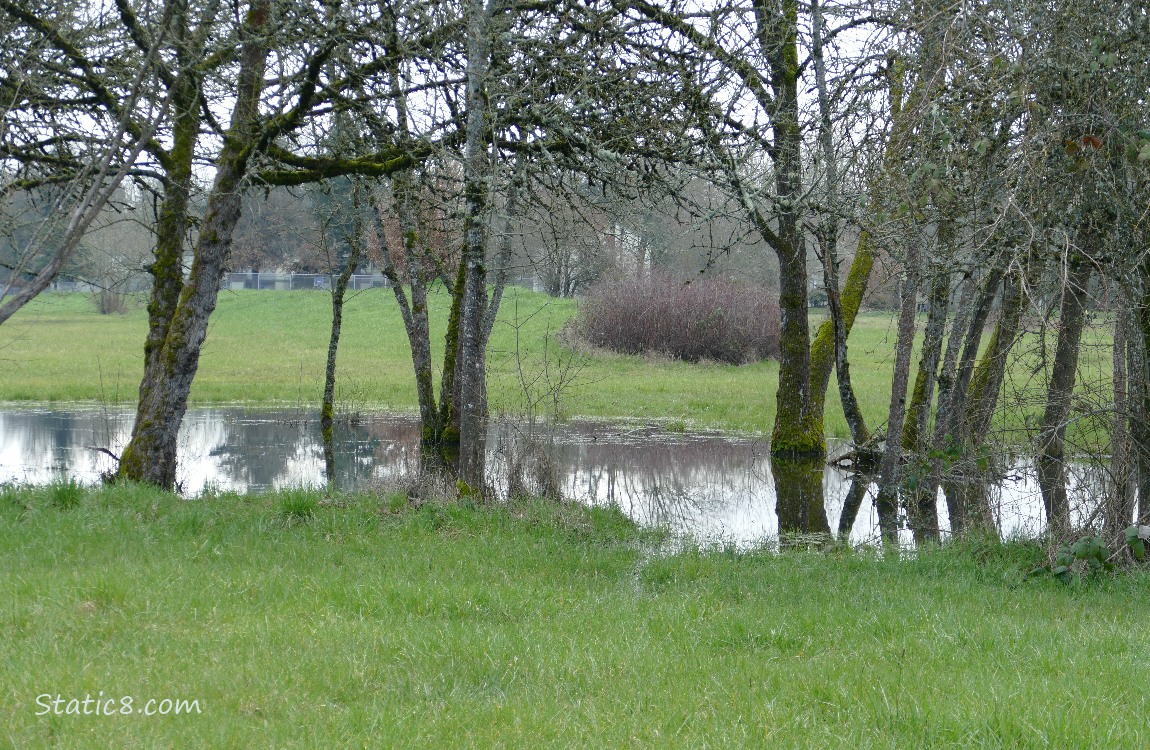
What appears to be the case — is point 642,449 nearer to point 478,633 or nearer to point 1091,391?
point 1091,391

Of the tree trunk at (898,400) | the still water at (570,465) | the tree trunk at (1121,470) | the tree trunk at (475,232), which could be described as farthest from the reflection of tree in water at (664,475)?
the tree trunk at (1121,470)

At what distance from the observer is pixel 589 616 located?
5.95 m

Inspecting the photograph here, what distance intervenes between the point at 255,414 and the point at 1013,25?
19.5 meters

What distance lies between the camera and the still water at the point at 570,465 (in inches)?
458

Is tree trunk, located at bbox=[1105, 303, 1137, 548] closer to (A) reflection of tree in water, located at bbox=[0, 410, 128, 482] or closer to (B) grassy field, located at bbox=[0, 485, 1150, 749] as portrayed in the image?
(B) grassy field, located at bbox=[0, 485, 1150, 749]

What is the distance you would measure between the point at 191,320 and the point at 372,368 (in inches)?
853

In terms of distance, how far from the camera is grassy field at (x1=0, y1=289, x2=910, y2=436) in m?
23.3

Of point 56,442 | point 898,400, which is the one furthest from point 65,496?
point 56,442

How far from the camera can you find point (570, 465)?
1576 cm

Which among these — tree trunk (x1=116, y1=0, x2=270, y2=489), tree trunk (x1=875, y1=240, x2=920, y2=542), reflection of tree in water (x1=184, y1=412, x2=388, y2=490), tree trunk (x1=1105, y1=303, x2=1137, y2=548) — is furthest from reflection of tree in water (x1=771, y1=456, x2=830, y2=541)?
tree trunk (x1=116, y1=0, x2=270, y2=489)

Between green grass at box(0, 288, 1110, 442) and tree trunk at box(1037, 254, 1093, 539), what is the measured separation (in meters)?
0.25

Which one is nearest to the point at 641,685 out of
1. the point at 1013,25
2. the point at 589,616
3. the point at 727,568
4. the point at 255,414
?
the point at 589,616

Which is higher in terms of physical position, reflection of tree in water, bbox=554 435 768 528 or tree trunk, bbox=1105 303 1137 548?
tree trunk, bbox=1105 303 1137 548

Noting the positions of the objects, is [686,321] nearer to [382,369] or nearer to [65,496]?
[382,369]
